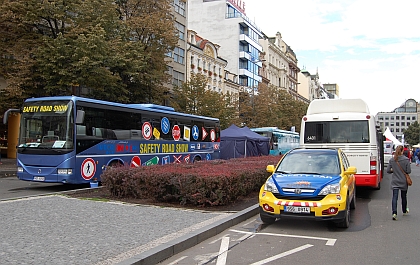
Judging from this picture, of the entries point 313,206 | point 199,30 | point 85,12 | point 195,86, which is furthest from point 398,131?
point 313,206

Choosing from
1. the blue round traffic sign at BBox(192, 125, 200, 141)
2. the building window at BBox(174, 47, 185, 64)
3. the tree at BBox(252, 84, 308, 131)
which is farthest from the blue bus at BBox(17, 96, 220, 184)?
the tree at BBox(252, 84, 308, 131)

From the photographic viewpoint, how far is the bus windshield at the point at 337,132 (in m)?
13.9

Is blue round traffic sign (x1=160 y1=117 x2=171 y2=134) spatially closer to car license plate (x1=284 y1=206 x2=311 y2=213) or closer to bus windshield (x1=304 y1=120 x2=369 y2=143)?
bus windshield (x1=304 y1=120 x2=369 y2=143)

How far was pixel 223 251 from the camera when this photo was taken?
690 cm

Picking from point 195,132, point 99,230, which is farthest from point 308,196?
point 195,132

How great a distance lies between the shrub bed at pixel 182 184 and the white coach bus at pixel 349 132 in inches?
127

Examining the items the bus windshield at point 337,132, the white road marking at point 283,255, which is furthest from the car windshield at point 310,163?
the bus windshield at point 337,132

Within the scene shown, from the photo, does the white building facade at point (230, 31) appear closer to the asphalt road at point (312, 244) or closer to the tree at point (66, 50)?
the tree at point (66, 50)

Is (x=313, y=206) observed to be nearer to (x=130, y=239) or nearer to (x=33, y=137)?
(x=130, y=239)

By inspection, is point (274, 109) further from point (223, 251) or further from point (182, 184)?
point (223, 251)

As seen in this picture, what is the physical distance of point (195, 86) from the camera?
40719 mm

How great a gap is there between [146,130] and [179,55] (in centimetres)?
3095

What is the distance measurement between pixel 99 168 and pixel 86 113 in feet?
7.06

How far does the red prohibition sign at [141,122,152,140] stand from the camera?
18259 mm
